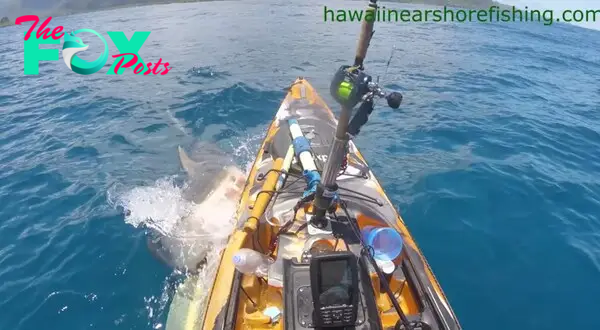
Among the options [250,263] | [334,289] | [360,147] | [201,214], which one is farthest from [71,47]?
[334,289]

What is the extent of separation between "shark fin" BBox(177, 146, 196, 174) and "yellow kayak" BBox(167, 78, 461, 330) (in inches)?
139

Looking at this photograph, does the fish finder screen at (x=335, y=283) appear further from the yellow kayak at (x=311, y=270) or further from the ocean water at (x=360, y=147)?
the ocean water at (x=360, y=147)

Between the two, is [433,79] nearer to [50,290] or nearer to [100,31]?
[50,290]

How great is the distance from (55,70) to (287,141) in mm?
18193

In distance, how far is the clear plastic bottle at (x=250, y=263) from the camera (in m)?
4.18

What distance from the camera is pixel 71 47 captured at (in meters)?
26.9

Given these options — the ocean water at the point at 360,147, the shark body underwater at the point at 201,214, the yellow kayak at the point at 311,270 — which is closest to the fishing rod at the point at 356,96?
the yellow kayak at the point at 311,270

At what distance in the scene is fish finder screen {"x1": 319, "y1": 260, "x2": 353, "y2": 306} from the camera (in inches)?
125

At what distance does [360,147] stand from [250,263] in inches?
270

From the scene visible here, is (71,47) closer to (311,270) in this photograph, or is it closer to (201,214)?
(201,214)

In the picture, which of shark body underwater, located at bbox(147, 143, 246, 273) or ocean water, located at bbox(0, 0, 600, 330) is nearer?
ocean water, located at bbox(0, 0, 600, 330)

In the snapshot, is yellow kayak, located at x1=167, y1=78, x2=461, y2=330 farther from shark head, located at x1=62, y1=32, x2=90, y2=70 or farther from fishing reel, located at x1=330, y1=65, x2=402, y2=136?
shark head, located at x1=62, y1=32, x2=90, y2=70

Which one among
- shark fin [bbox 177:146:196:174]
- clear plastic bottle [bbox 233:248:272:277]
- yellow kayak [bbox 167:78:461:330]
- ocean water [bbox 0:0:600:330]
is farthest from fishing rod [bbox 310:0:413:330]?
shark fin [bbox 177:146:196:174]

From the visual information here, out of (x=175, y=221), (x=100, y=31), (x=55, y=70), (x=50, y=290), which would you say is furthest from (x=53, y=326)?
(x=100, y=31)
